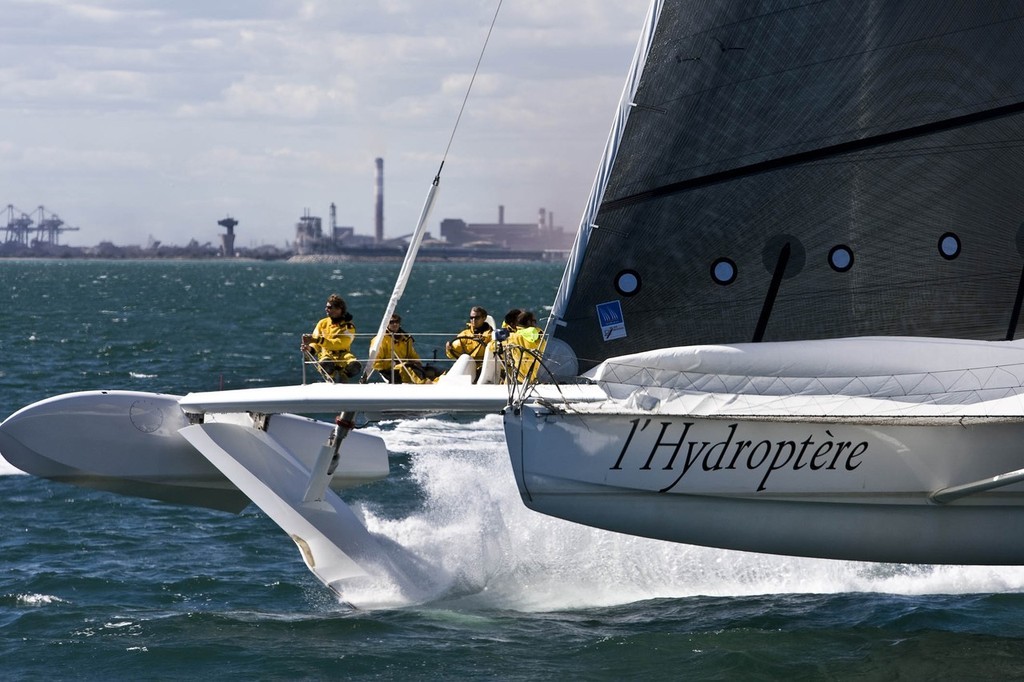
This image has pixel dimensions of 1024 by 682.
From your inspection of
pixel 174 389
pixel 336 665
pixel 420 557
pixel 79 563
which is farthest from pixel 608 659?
pixel 174 389

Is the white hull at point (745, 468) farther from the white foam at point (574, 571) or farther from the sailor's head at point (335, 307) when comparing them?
the sailor's head at point (335, 307)

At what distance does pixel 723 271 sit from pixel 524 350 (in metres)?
1.35

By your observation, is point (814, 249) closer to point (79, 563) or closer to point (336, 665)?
point (336, 665)

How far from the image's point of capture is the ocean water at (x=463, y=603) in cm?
916

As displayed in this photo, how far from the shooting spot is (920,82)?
30.5 feet

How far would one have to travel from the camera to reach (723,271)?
9.29 metres

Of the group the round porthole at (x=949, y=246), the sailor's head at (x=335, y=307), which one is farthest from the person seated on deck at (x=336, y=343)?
the round porthole at (x=949, y=246)

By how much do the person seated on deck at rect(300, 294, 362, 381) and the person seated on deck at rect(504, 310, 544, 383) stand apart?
1216 mm

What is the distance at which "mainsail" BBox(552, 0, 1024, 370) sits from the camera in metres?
9.12

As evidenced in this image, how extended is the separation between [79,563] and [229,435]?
2042 millimetres

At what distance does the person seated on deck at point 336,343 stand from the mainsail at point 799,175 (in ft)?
7.30

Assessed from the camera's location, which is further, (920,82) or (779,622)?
(779,622)

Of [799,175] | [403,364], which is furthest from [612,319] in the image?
[403,364]

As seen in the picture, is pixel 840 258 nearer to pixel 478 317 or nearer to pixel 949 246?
pixel 949 246
